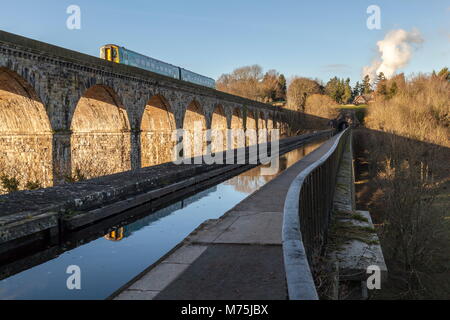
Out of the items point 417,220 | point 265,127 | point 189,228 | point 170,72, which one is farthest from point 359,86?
point 189,228

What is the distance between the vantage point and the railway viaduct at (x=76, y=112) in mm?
10719

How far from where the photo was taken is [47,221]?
16.4ft

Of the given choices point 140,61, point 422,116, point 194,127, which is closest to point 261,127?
point 194,127

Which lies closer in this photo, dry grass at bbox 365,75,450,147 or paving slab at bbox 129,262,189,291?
paving slab at bbox 129,262,189,291

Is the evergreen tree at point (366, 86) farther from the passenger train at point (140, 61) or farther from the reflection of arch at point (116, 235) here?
the reflection of arch at point (116, 235)

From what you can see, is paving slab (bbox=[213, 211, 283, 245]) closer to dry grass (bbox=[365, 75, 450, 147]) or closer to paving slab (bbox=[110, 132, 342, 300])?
paving slab (bbox=[110, 132, 342, 300])

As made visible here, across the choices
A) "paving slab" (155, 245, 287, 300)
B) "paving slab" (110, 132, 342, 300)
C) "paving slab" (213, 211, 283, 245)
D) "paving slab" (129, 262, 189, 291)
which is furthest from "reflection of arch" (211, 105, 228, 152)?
"paving slab" (129, 262, 189, 291)

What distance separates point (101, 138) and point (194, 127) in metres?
11.2

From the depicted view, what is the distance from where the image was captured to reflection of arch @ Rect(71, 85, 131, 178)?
1612 centimetres

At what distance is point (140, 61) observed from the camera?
21.3 m

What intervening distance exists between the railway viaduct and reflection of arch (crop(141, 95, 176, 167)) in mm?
58

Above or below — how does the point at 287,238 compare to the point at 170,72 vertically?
below

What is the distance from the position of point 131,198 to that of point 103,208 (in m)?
0.95

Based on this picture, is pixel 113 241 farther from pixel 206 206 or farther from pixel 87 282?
pixel 206 206
